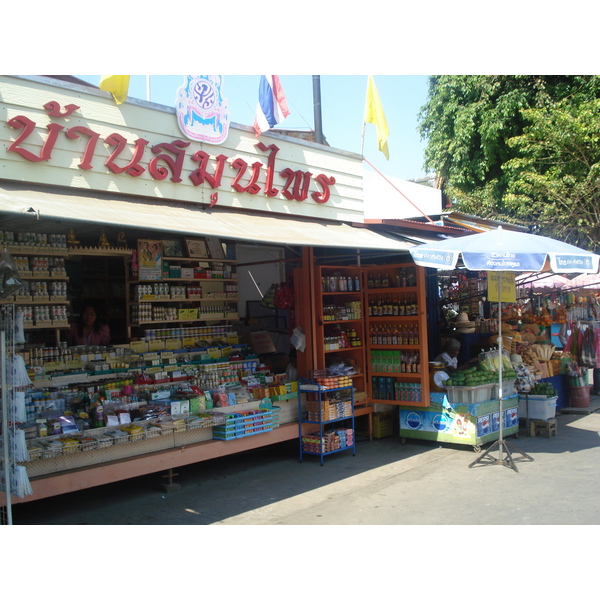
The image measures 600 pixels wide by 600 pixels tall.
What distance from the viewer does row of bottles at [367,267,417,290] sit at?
8595 mm

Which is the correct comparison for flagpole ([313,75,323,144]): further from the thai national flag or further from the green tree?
the green tree

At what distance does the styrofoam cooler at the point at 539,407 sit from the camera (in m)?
8.94

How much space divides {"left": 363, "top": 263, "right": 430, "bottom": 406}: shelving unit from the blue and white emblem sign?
331 cm

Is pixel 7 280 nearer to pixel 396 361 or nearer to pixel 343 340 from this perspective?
pixel 343 340

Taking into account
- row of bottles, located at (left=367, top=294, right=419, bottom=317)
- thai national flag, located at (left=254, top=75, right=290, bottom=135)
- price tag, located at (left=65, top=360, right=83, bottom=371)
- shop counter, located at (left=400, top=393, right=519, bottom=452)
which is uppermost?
thai national flag, located at (left=254, top=75, right=290, bottom=135)

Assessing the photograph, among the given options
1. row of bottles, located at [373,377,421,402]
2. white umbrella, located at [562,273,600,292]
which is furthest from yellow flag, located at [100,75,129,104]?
white umbrella, located at [562,273,600,292]

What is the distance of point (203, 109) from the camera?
6.87 metres

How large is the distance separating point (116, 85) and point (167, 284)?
11.3 feet

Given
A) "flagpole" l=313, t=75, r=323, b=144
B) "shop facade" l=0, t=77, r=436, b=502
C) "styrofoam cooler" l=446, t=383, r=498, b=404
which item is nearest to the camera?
"shop facade" l=0, t=77, r=436, b=502

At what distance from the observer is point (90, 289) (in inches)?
383

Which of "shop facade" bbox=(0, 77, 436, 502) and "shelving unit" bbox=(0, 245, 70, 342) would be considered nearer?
"shop facade" bbox=(0, 77, 436, 502)

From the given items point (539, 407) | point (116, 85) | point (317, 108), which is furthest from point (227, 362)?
point (317, 108)

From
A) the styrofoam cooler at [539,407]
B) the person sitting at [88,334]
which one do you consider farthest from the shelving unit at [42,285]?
the styrofoam cooler at [539,407]

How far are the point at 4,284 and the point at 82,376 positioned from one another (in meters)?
2.63
